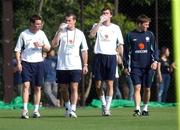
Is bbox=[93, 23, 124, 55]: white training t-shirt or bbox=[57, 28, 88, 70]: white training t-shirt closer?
bbox=[57, 28, 88, 70]: white training t-shirt

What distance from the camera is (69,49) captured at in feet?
40.1

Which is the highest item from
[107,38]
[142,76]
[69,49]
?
[107,38]

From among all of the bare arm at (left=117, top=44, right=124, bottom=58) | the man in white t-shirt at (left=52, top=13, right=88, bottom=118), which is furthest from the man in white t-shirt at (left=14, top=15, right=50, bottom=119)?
the bare arm at (left=117, top=44, right=124, bottom=58)

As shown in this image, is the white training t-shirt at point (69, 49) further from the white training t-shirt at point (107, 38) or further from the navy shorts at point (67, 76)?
the white training t-shirt at point (107, 38)

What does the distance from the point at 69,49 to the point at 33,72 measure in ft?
2.67

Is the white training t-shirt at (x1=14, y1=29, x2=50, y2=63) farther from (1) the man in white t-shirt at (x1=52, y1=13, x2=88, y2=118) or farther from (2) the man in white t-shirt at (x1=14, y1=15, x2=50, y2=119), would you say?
(1) the man in white t-shirt at (x1=52, y1=13, x2=88, y2=118)

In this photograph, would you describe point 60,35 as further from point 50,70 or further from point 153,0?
point 153,0

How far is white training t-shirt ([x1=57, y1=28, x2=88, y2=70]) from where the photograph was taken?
1221cm

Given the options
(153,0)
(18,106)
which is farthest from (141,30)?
(153,0)

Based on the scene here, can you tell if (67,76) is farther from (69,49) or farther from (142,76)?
(142,76)

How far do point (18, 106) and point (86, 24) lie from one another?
5.16 meters

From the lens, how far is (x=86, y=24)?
69.9ft

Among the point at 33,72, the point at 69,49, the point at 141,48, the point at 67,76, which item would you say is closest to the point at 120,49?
the point at 141,48

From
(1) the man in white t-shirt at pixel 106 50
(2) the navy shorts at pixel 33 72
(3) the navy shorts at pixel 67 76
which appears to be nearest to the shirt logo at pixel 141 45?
(1) the man in white t-shirt at pixel 106 50
